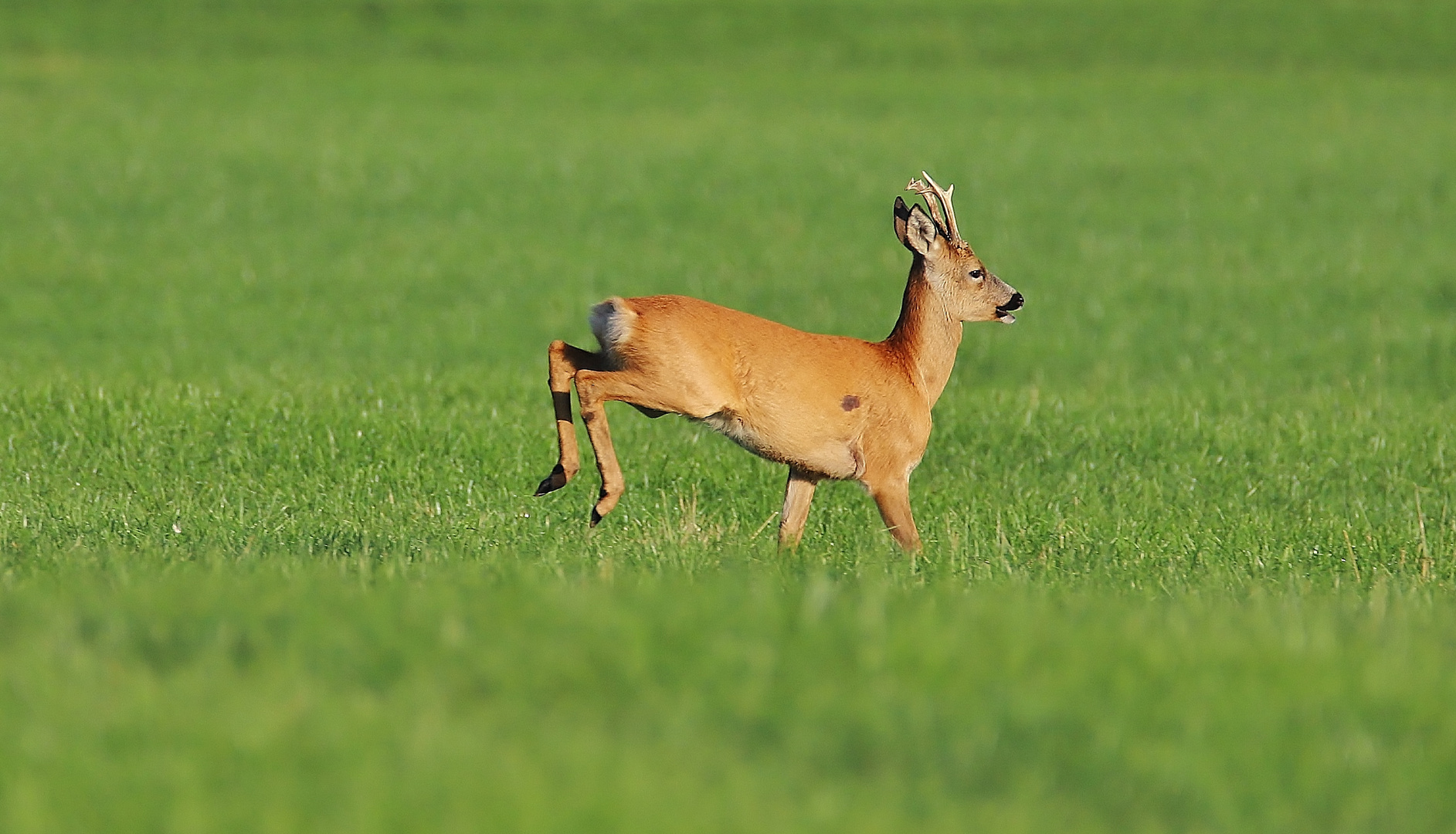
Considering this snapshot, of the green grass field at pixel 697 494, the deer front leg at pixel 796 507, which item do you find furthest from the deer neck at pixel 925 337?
the green grass field at pixel 697 494

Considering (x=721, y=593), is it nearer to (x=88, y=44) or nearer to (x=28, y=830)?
(x=28, y=830)

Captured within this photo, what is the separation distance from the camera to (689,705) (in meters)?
4.07

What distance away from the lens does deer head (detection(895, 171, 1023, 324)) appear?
8250 mm

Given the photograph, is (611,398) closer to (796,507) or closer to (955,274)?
(796,507)

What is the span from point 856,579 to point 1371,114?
27628 mm

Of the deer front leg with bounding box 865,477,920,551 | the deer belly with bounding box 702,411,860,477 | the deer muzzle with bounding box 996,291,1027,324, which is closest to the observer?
the deer belly with bounding box 702,411,860,477

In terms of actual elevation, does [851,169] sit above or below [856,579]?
above

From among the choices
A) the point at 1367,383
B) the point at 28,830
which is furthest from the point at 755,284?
the point at 28,830

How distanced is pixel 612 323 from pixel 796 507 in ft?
4.74

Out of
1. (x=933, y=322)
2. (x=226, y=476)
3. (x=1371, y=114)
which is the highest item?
(x=1371, y=114)

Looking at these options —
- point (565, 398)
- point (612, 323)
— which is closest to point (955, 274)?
point (612, 323)

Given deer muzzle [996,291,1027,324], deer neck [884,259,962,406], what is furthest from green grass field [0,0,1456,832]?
deer muzzle [996,291,1027,324]

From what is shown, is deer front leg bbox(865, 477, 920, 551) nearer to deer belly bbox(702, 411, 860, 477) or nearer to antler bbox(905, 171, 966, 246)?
deer belly bbox(702, 411, 860, 477)

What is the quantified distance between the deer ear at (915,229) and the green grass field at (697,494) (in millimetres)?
1426
